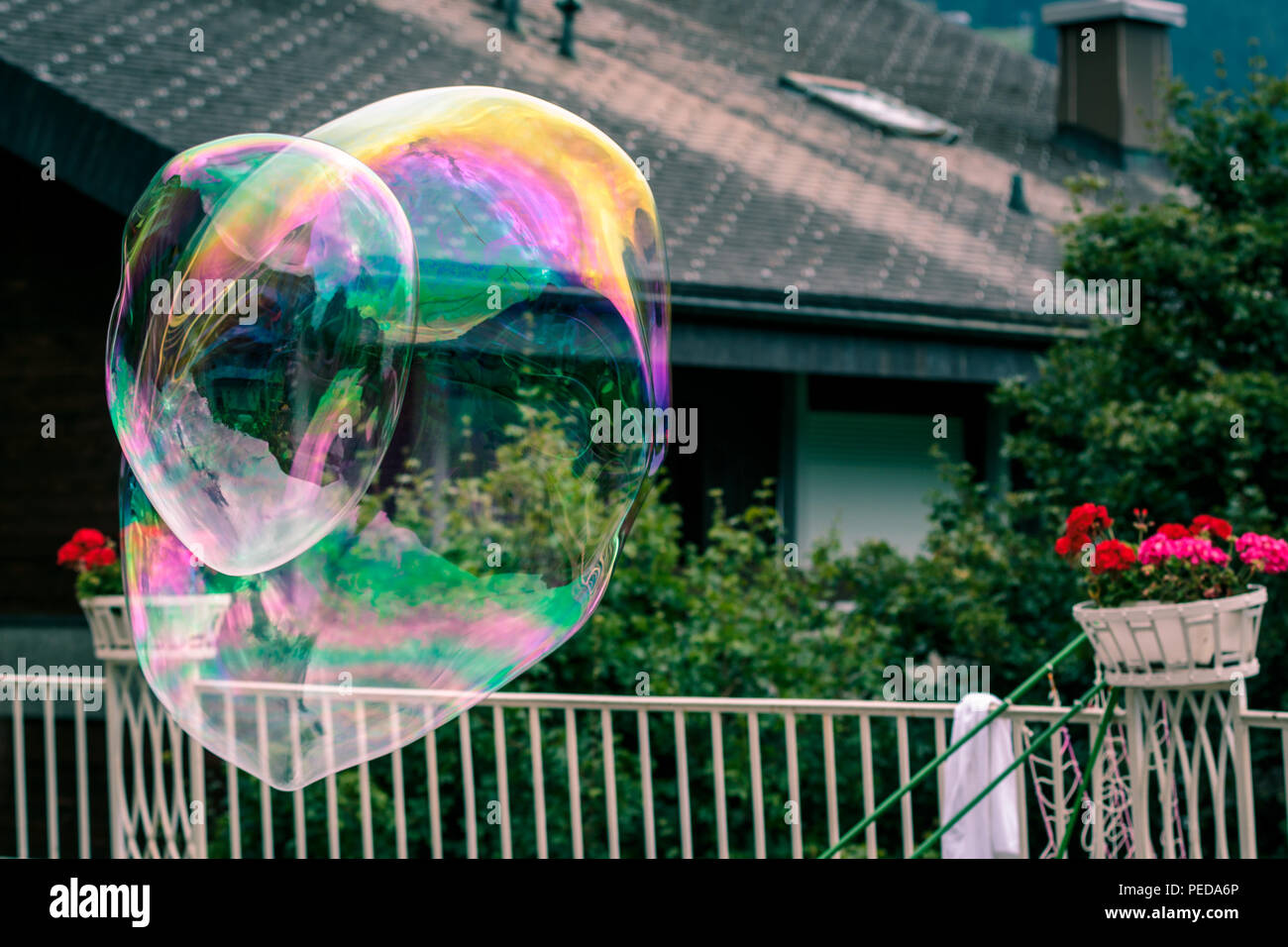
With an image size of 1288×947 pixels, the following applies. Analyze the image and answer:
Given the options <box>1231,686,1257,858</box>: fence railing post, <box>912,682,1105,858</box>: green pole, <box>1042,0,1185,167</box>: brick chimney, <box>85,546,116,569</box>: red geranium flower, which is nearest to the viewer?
<box>1231,686,1257,858</box>: fence railing post

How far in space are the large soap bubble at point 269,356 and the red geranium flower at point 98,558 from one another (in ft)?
9.04

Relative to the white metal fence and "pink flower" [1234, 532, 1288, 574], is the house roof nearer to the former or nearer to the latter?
the white metal fence

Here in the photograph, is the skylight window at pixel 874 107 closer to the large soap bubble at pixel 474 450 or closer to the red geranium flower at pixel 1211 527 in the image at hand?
the red geranium flower at pixel 1211 527

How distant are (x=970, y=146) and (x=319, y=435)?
10.6 meters

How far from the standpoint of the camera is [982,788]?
495cm

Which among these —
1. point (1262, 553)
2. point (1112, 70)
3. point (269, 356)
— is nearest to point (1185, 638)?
point (1262, 553)

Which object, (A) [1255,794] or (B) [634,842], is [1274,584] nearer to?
(A) [1255,794]

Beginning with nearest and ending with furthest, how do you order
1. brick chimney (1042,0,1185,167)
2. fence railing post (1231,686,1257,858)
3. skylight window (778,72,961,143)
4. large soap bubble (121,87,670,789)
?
large soap bubble (121,87,670,789) → fence railing post (1231,686,1257,858) → skylight window (778,72,961,143) → brick chimney (1042,0,1185,167)

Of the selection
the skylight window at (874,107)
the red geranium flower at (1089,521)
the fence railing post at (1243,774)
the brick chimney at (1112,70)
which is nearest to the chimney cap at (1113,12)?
the brick chimney at (1112,70)

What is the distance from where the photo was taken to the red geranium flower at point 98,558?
6.27m

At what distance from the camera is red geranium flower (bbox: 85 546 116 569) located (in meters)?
6.27

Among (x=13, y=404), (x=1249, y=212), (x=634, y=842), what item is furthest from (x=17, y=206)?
(x=1249, y=212)

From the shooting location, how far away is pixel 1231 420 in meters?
6.61

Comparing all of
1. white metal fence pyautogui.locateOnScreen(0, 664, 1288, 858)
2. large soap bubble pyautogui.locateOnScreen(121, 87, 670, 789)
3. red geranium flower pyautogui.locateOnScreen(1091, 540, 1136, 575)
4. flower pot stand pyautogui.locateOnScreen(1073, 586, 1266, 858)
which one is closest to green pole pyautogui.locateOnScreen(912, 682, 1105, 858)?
flower pot stand pyautogui.locateOnScreen(1073, 586, 1266, 858)
